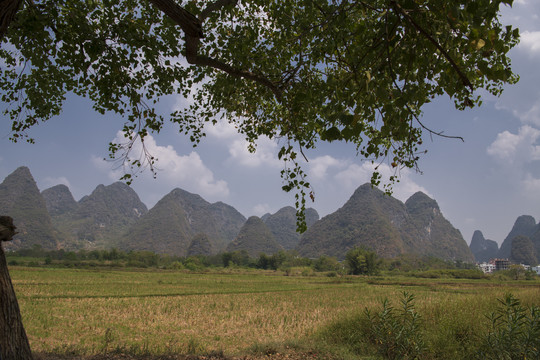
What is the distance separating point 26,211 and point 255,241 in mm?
108011

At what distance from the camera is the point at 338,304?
22.1 meters

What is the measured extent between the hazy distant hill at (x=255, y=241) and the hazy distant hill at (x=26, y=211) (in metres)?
81.9

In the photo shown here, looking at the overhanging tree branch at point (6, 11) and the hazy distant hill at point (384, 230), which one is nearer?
the overhanging tree branch at point (6, 11)

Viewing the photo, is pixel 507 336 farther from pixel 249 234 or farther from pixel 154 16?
pixel 249 234

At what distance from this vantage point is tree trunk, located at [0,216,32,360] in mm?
3604

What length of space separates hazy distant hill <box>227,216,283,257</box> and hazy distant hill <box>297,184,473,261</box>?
18.5m

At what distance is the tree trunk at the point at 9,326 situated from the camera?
3.60 metres

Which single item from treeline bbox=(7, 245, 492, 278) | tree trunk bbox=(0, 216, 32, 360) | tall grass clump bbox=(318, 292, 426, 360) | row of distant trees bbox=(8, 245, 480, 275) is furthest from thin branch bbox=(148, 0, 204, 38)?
row of distant trees bbox=(8, 245, 480, 275)

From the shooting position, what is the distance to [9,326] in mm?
3678

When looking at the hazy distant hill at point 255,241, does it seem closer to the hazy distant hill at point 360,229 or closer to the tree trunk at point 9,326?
the hazy distant hill at point 360,229

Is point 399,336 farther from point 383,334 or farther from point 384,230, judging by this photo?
point 384,230

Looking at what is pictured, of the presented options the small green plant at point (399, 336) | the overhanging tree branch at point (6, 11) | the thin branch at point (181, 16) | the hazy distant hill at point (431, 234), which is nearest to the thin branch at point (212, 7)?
the thin branch at point (181, 16)

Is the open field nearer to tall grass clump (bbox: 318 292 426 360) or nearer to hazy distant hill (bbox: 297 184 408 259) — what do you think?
tall grass clump (bbox: 318 292 426 360)

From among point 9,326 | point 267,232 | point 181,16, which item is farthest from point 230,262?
point 181,16
